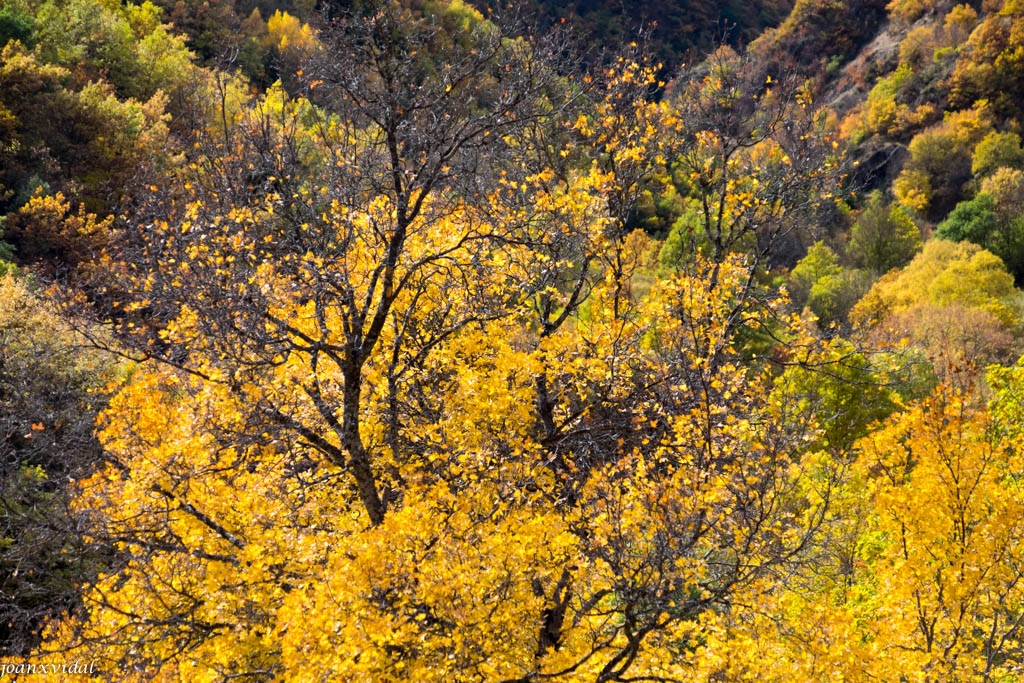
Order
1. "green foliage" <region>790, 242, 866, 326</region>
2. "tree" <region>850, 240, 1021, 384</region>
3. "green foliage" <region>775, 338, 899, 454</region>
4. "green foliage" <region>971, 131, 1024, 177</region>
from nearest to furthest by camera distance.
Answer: "green foliage" <region>775, 338, 899, 454</region> < "tree" <region>850, 240, 1021, 384</region> < "green foliage" <region>790, 242, 866, 326</region> < "green foliage" <region>971, 131, 1024, 177</region>

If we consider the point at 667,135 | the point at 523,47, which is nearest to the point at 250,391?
the point at 523,47

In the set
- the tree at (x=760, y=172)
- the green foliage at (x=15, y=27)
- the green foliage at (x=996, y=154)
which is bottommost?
the tree at (x=760, y=172)

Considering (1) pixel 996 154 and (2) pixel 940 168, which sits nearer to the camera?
(1) pixel 996 154

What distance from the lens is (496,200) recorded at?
41.9 feet

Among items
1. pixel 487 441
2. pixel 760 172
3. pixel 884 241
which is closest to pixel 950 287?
pixel 884 241

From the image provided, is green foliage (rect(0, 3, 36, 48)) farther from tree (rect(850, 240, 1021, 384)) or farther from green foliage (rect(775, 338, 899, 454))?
tree (rect(850, 240, 1021, 384))

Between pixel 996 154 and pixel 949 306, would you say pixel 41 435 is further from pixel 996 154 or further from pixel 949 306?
pixel 996 154

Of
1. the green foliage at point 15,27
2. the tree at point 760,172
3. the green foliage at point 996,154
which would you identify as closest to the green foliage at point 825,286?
the green foliage at point 996,154

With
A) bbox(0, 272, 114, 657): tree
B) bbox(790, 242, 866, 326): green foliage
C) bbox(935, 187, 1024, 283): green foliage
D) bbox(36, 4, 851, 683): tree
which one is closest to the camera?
bbox(36, 4, 851, 683): tree

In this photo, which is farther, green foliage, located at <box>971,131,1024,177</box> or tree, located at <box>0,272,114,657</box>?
green foliage, located at <box>971,131,1024,177</box>


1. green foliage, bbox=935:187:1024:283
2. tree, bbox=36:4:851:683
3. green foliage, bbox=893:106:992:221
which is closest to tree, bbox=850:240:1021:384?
green foliage, bbox=935:187:1024:283

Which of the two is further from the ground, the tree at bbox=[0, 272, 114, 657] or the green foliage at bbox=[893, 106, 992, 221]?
the green foliage at bbox=[893, 106, 992, 221]

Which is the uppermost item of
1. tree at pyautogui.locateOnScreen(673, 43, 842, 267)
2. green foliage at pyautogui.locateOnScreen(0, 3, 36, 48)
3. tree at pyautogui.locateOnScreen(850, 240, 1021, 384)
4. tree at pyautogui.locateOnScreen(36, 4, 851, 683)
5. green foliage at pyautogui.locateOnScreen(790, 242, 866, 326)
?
green foliage at pyautogui.locateOnScreen(0, 3, 36, 48)

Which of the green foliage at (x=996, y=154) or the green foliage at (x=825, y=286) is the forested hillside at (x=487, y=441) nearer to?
the green foliage at (x=825, y=286)
